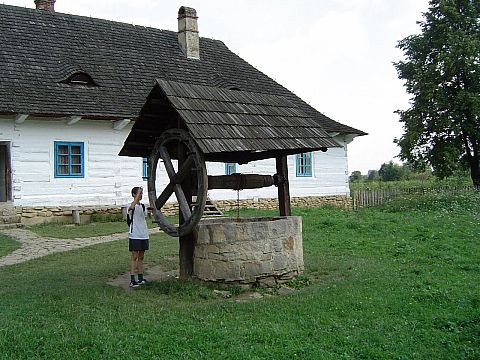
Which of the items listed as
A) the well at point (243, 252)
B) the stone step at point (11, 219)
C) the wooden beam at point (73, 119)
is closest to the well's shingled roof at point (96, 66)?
the wooden beam at point (73, 119)

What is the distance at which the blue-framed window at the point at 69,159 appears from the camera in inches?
705

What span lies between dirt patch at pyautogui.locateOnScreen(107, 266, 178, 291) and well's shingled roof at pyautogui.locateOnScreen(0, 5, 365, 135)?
9.02 meters

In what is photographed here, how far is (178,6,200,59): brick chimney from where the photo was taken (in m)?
23.7

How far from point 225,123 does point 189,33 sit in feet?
56.6

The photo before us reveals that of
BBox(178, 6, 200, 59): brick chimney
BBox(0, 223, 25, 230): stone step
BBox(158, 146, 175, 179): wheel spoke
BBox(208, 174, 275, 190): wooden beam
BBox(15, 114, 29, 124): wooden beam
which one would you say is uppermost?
BBox(178, 6, 200, 59): brick chimney

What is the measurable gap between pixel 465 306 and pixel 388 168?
45.3 m

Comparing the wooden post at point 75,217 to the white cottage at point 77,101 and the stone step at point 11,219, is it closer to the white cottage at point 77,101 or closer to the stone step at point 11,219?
the white cottage at point 77,101

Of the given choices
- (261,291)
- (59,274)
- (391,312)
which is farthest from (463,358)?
(59,274)

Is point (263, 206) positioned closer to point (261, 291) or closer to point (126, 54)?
point (126, 54)

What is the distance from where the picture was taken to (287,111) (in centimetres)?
914

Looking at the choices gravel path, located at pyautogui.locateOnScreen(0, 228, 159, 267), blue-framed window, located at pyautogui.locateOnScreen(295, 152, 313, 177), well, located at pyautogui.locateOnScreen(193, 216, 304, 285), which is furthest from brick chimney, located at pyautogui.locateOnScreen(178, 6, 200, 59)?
well, located at pyautogui.locateOnScreen(193, 216, 304, 285)

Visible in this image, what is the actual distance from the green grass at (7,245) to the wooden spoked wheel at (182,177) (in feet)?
16.0

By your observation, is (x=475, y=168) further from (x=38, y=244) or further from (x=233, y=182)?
(x=233, y=182)

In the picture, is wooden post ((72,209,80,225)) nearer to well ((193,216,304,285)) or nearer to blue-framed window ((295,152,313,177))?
blue-framed window ((295,152,313,177))
